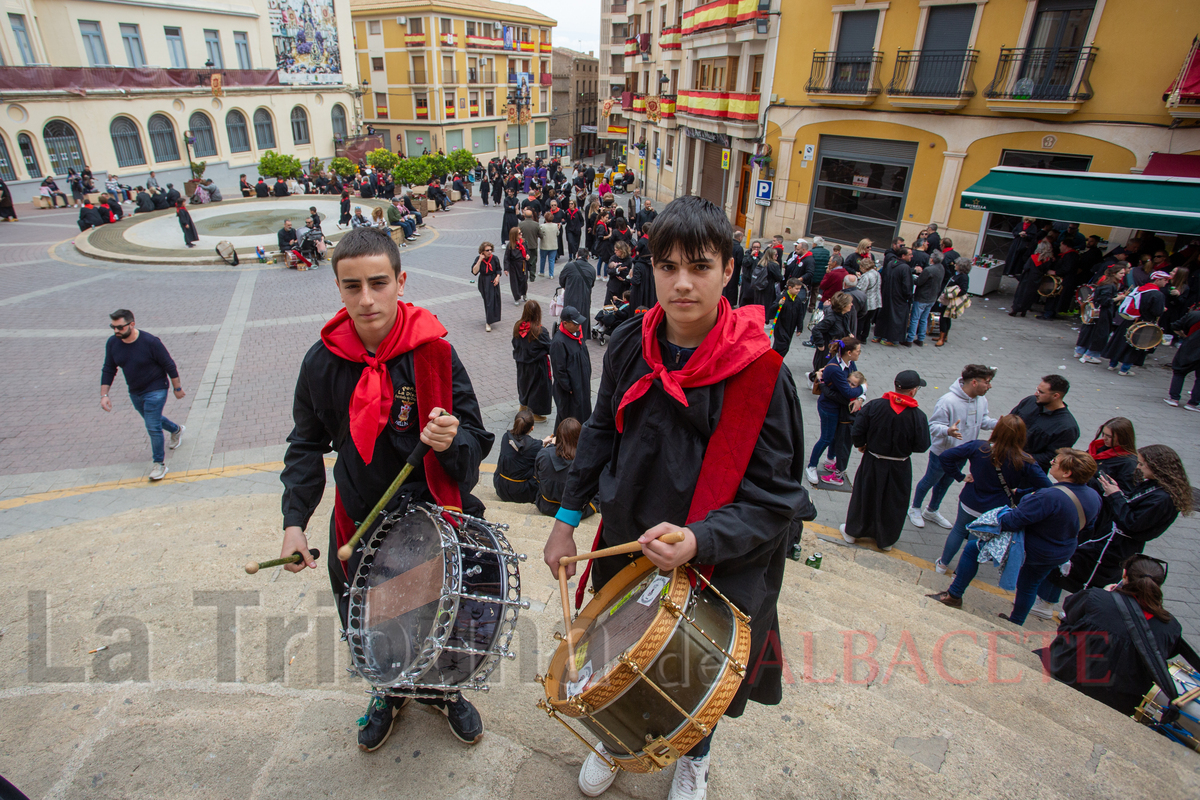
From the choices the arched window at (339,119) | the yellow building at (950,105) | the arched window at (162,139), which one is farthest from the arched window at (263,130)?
the yellow building at (950,105)

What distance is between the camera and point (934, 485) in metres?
6.71

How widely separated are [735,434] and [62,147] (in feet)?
Result: 127

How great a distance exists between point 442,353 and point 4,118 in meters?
36.1

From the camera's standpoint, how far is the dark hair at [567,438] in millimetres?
5324

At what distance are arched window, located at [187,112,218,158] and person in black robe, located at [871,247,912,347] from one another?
127ft

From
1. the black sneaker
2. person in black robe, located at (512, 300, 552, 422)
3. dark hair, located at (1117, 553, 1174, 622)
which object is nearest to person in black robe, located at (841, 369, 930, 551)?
dark hair, located at (1117, 553, 1174, 622)

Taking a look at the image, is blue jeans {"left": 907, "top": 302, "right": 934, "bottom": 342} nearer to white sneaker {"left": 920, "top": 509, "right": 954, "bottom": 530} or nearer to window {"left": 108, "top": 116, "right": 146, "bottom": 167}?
white sneaker {"left": 920, "top": 509, "right": 954, "bottom": 530}

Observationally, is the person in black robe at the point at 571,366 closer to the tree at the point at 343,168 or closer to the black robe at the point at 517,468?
the black robe at the point at 517,468

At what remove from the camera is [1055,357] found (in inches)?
452

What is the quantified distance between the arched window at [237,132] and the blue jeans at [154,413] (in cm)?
3768

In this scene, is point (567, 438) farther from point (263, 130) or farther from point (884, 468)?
point (263, 130)

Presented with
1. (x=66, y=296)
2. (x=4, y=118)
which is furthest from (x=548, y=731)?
(x=4, y=118)

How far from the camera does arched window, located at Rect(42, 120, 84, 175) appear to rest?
27.8 metres

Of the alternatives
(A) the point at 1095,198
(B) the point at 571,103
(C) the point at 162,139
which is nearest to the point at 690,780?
(A) the point at 1095,198
